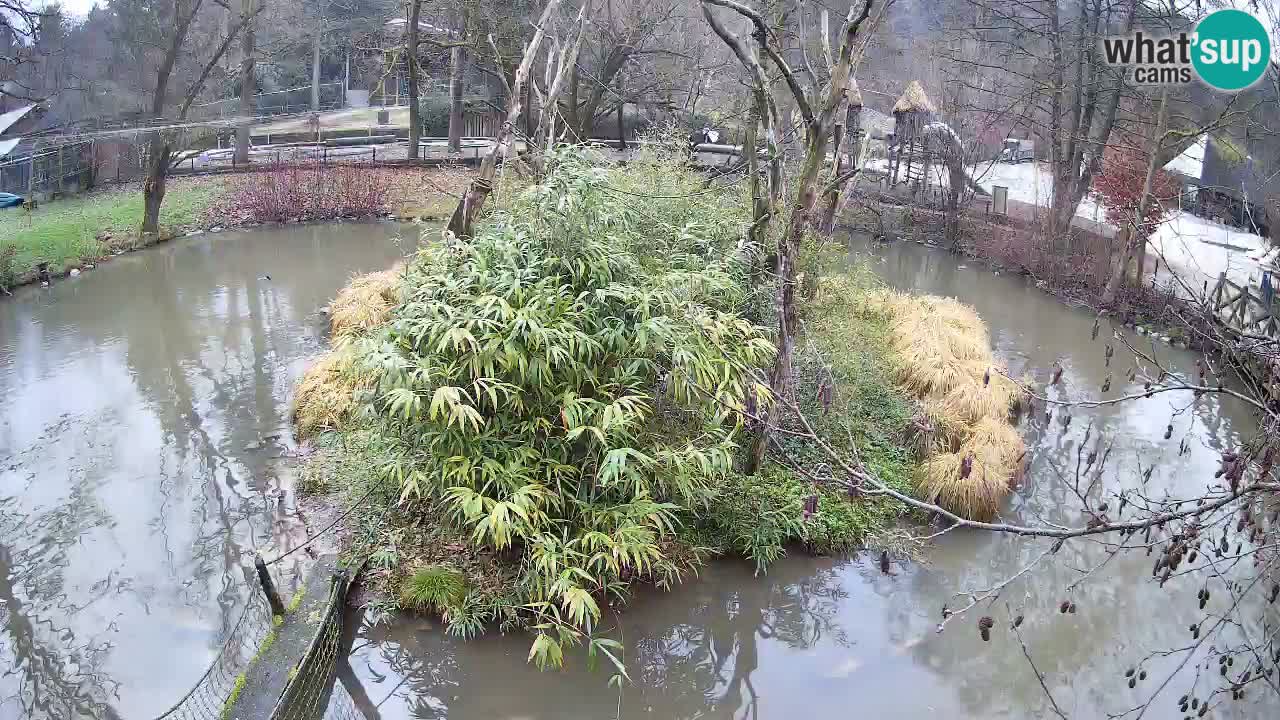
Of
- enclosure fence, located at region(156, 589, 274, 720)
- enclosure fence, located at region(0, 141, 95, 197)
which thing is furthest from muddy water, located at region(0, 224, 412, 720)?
enclosure fence, located at region(0, 141, 95, 197)

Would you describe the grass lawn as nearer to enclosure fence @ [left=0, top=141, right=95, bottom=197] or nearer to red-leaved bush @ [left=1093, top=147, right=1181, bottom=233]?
enclosure fence @ [left=0, top=141, right=95, bottom=197]

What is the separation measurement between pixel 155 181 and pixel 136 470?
7857mm

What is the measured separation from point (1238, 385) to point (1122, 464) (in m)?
2.96

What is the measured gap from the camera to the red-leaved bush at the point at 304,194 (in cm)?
1555

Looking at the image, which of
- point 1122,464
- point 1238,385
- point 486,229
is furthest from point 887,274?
point 486,229

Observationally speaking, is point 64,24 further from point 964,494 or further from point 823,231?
point 964,494

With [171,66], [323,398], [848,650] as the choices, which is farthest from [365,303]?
[171,66]

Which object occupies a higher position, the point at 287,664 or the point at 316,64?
the point at 316,64

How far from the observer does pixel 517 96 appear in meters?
8.45

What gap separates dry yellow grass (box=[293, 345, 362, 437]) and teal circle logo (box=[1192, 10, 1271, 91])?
760 cm

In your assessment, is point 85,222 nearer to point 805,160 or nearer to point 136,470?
point 136,470

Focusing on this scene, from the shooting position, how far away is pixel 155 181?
44.4 ft

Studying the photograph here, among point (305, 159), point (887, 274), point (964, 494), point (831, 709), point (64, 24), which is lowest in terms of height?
point (831, 709)

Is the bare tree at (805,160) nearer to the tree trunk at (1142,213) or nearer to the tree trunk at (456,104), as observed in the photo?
the tree trunk at (1142,213)
